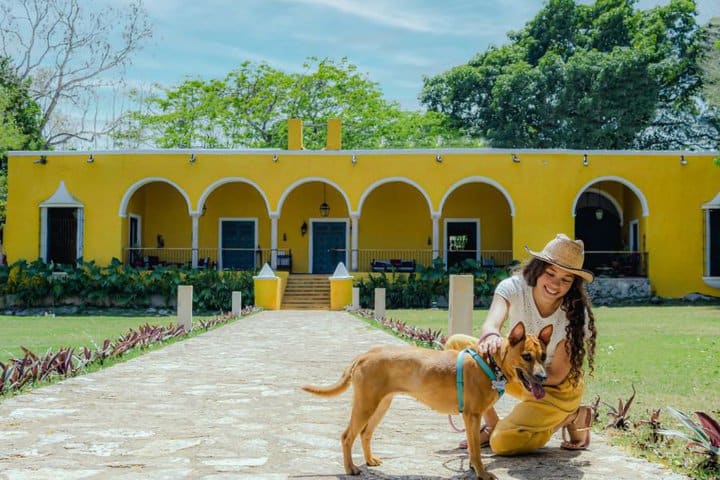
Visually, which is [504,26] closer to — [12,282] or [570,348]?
[12,282]

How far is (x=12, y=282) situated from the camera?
20094 mm

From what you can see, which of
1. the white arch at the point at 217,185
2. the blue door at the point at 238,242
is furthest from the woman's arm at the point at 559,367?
the blue door at the point at 238,242

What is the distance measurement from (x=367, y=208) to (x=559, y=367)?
19781 millimetres

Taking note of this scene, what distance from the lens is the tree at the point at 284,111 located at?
34.6 m

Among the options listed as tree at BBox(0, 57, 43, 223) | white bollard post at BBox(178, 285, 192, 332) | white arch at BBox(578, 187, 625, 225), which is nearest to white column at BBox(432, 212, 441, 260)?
white arch at BBox(578, 187, 625, 225)

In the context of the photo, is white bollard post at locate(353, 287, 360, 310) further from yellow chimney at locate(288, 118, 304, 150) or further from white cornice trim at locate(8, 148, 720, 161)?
yellow chimney at locate(288, 118, 304, 150)

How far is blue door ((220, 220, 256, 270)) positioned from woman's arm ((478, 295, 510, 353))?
19824 mm

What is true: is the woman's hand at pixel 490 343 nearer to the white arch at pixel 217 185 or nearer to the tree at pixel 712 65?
the white arch at pixel 217 185

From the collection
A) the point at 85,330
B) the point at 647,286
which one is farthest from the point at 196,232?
the point at 647,286

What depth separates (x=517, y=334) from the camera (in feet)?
11.0

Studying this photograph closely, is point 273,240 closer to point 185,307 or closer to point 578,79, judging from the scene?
point 185,307

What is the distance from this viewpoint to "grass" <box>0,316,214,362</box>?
10062mm

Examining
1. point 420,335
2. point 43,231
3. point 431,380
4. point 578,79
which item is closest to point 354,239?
point 43,231

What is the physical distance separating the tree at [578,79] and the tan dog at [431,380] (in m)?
26.3
